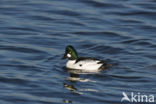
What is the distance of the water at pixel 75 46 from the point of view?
18.9 meters

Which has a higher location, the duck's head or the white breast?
the duck's head

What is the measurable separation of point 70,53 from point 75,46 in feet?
6.18

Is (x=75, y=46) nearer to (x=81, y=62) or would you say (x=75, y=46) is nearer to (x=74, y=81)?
(x=81, y=62)

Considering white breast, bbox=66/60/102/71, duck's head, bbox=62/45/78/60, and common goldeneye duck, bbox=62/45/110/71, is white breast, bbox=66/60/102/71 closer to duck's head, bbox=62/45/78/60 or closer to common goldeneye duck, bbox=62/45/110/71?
common goldeneye duck, bbox=62/45/110/71

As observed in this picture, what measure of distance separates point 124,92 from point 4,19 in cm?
954

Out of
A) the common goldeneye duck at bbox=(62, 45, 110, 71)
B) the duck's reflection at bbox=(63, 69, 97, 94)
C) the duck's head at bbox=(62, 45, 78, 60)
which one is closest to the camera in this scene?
the duck's reflection at bbox=(63, 69, 97, 94)

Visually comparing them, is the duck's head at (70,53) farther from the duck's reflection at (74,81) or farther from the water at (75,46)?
the duck's reflection at (74,81)

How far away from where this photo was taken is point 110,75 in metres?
20.5

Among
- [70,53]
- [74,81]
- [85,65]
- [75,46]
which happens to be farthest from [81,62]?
[75,46]

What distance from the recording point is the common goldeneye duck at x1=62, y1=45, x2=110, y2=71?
21234 mm

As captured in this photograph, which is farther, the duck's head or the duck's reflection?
the duck's head

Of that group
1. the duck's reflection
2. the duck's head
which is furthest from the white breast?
the duck's reflection

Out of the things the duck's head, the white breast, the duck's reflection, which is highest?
the duck's head

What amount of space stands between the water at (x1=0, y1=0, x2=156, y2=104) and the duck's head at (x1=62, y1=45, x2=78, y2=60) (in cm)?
41
